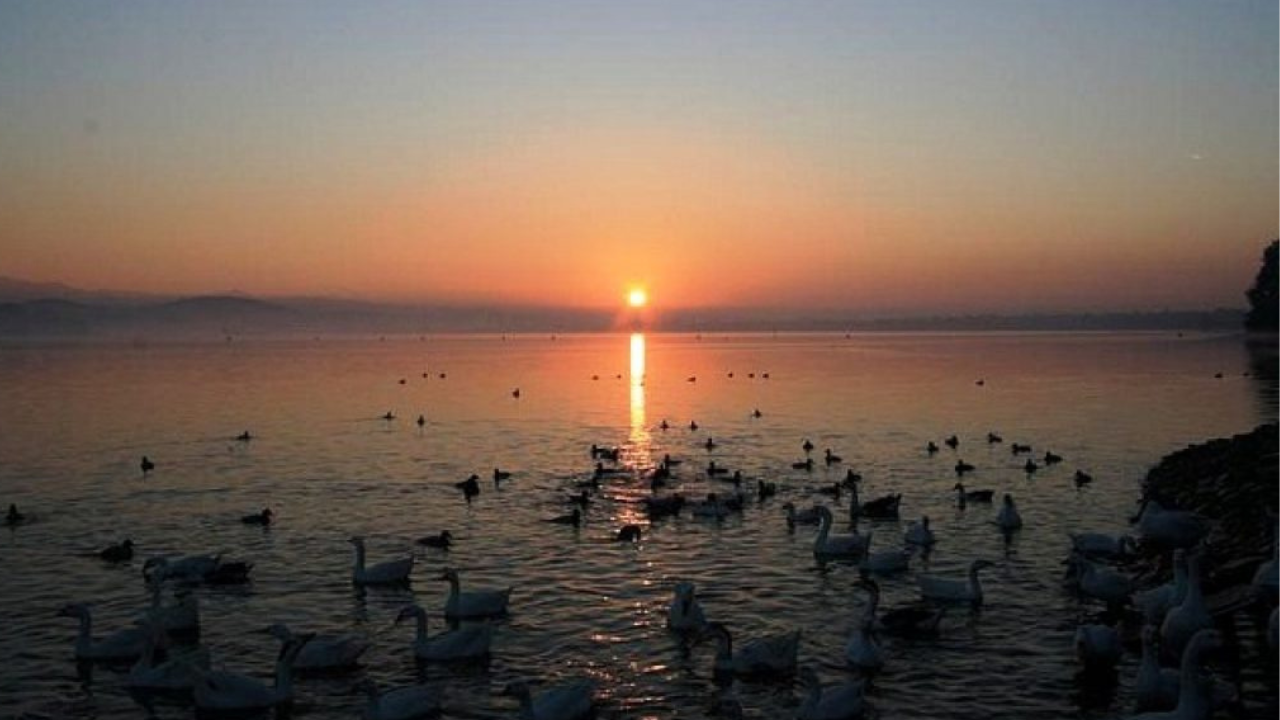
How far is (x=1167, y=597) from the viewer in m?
18.1

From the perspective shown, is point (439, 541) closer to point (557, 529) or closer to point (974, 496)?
point (557, 529)

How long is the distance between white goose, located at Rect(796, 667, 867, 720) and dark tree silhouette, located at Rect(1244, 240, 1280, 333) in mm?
126353

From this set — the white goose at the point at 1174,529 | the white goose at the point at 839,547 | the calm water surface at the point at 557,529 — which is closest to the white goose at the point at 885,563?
the calm water surface at the point at 557,529

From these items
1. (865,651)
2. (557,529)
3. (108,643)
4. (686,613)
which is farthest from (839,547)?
(108,643)

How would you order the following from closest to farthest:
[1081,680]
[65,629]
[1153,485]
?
[1081,680]
[65,629]
[1153,485]

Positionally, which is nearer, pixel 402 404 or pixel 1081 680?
pixel 1081 680

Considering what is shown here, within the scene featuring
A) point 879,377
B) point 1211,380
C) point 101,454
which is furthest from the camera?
point 879,377

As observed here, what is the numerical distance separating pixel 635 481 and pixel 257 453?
1791cm

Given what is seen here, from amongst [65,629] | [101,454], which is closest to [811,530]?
[65,629]

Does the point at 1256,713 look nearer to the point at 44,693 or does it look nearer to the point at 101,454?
the point at 44,693

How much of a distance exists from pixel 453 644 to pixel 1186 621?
11.5m

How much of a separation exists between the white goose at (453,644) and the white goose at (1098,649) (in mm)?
9648

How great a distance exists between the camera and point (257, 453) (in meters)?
46.6

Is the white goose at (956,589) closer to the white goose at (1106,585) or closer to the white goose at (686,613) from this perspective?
the white goose at (1106,585)
